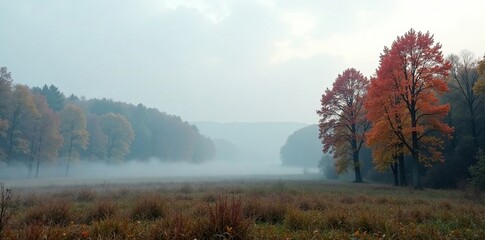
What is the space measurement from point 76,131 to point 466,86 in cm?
5722

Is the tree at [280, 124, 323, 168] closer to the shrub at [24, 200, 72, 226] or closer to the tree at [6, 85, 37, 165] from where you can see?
the tree at [6, 85, 37, 165]

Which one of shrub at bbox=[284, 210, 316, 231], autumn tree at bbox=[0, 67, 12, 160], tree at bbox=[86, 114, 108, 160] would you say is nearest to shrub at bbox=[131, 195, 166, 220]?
shrub at bbox=[284, 210, 316, 231]

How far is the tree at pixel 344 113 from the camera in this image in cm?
3534

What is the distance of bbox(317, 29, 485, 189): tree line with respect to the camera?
24.1 m

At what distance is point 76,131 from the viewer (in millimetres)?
56562

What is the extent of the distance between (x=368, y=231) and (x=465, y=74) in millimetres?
32875

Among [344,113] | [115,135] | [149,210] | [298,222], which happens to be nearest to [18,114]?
[115,135]

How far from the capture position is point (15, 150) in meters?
44.9

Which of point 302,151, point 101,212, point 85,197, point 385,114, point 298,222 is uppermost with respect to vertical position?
point 385,114

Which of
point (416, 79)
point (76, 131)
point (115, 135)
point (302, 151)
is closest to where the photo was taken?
point (416, 79)

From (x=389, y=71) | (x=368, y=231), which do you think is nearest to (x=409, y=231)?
(x=368, y=231)

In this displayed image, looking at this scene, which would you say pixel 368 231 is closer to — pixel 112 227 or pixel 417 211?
pixel 417 211

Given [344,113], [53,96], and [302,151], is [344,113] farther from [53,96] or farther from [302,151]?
[302,151]

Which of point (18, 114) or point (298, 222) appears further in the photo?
point (18, 114)
